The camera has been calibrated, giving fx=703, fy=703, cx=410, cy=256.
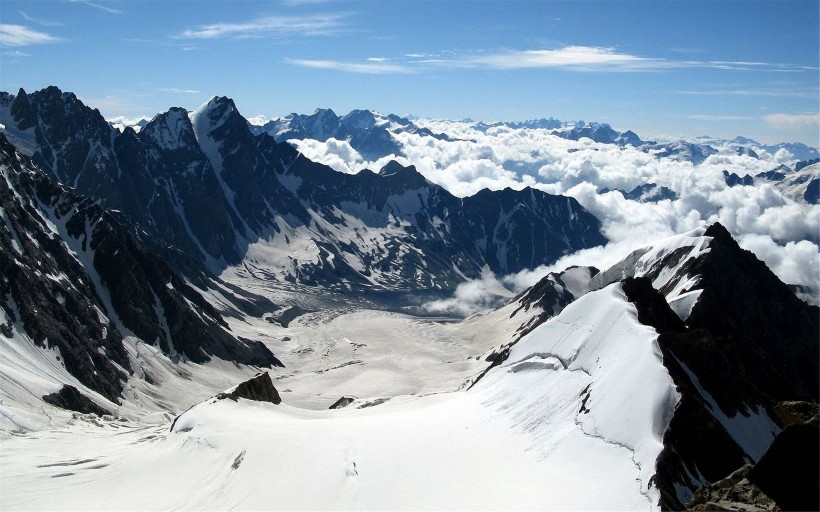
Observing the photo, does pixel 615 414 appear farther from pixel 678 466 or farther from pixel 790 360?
pixel 790 360

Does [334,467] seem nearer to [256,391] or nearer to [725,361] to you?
[725,361]

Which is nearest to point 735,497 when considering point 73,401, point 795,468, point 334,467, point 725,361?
point 795,468

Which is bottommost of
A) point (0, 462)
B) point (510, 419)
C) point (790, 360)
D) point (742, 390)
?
point (790, 360)

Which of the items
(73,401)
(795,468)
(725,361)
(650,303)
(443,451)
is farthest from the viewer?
(73,401)

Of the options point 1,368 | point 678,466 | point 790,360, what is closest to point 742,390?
point 678,466

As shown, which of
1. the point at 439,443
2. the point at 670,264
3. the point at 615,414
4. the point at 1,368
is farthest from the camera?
the point at 670,264

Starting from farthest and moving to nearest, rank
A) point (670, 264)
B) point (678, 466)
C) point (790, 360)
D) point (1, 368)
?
point (670, 264) → point (790, 360) → point (1, 368) → point (678, 466)

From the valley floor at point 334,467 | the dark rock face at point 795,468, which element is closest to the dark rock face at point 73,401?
the valley floor at point 334,467

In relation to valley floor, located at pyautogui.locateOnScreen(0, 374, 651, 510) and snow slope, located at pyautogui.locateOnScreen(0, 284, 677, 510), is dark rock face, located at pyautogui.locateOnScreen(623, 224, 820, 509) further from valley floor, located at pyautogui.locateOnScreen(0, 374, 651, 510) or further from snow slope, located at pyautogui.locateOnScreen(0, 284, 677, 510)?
valley floor, located at pyautogui.locateOnScreen(0, 374, 651, 510)
